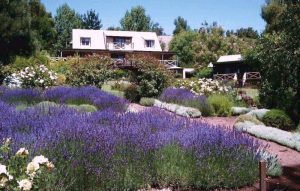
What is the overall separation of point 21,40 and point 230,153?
2293 centimetres

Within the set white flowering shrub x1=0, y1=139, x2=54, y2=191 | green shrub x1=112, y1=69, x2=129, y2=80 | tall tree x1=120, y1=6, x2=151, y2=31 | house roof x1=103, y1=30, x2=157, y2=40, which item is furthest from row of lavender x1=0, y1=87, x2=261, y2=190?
tall tree x1=120, y1=6, x2=151, y2=31

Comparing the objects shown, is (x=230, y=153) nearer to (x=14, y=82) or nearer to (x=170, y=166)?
(x=170, y=166)

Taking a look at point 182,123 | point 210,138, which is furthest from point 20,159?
point 182,123

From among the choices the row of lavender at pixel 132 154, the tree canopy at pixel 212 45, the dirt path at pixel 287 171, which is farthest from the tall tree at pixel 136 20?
the row of lavender at pixel 132 154

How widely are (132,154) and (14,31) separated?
21.8m

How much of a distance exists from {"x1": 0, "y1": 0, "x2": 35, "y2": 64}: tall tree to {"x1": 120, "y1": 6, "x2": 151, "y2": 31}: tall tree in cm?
5258

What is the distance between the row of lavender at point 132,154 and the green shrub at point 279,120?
25.2 feet

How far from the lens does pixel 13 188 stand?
10.5ft

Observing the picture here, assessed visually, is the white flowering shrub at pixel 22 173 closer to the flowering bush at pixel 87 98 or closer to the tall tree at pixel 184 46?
the flowering bush at pixel 87 98

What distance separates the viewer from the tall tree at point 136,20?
79688 millimetres

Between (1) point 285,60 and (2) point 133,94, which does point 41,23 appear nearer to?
(2) point 133,94

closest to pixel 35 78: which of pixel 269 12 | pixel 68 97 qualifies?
pixel 68 97

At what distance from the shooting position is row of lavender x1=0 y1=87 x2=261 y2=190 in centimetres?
496

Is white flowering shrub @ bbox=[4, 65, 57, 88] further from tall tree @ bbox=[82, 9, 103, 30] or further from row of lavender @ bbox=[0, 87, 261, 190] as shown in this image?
tall tree @ bbox=[82, 9, 103, 30]
